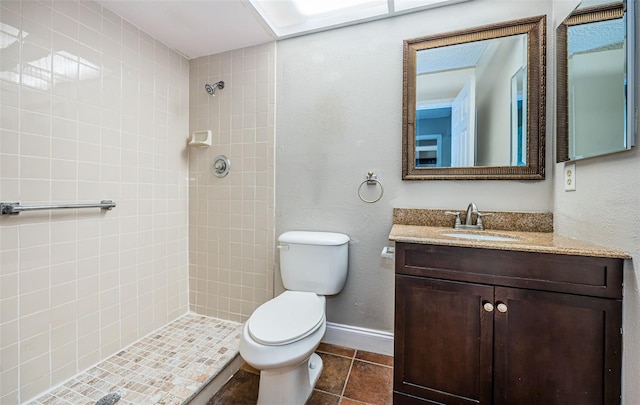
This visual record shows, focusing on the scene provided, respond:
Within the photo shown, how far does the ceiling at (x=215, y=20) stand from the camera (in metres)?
1.52

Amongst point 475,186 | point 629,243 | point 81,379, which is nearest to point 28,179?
point 81,379

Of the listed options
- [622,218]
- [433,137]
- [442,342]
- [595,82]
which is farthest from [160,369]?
[595,82]

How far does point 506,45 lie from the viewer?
145 centimetres

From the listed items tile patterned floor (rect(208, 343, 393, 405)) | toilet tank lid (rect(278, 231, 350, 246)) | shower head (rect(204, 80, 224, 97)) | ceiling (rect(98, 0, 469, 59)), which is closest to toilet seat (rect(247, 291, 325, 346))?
toilet tank lid (rect(278, 231, 350, 246))

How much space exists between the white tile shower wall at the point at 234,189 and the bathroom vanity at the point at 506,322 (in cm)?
109

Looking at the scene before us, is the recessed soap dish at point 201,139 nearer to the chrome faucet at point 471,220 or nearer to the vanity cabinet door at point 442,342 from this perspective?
the vanity cabinet door at point 442,342

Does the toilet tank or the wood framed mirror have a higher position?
the wood framed mirror

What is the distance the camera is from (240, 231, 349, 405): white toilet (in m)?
1.10

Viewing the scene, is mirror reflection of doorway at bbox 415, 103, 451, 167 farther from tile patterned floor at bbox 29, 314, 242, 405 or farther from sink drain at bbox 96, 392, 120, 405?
sink drain at bbox 96, 392, 120, 405

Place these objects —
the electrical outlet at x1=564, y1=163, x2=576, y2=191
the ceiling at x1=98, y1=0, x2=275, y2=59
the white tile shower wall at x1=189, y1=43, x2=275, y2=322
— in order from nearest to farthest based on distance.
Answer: the electrical outlet at x1=564, y1=163, x2=576, y2=191, the ceiling at x1=98, y1=0, x2=275, y2=59, the white tile shower wall at x1=189, y1=43, x2=275, y2=322

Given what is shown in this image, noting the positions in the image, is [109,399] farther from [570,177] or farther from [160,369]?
[570,177]

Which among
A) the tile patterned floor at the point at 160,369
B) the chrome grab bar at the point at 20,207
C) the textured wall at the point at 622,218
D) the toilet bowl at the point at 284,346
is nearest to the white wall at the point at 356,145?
the textured wall at the point at 622,218

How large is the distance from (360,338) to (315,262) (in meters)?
0.62

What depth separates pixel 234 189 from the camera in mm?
1979
